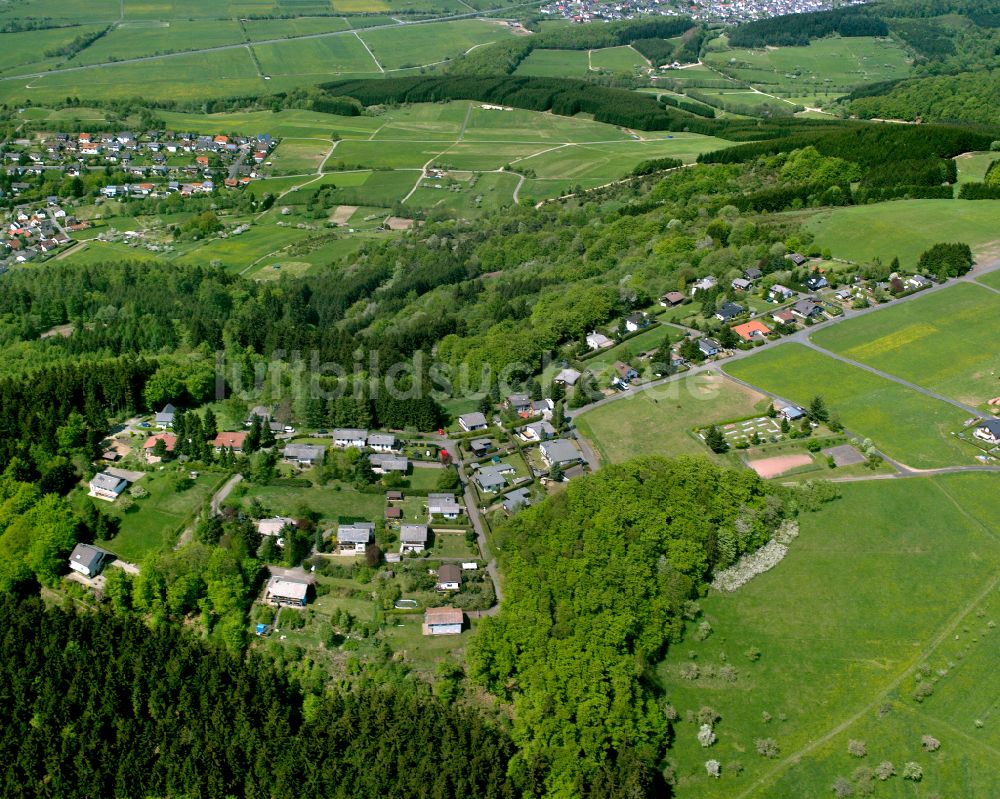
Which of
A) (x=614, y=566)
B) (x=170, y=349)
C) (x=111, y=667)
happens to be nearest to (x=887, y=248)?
(x=614, y=566)

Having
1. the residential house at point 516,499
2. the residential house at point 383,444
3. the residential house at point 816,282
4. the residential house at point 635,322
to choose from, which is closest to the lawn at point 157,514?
the residential house at point 383,444

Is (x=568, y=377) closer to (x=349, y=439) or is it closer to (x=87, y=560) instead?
(x=349, y=439)

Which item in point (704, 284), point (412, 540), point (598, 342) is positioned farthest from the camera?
point (704, 284)

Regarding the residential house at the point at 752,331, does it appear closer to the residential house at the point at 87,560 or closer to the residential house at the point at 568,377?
the residential house at the point at 568,377

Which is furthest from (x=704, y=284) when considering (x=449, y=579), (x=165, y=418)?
(x=165, y=418)

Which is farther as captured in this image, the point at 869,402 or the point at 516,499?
the point at 869,402
